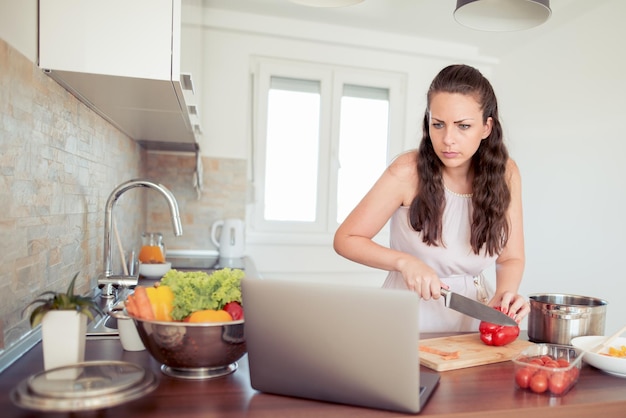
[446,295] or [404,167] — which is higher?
[404,167]

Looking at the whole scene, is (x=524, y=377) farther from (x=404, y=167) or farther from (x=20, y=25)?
(x=20, y=25)

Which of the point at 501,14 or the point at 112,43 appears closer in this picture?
the point at 112,43

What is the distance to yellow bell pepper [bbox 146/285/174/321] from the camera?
3.04 feet

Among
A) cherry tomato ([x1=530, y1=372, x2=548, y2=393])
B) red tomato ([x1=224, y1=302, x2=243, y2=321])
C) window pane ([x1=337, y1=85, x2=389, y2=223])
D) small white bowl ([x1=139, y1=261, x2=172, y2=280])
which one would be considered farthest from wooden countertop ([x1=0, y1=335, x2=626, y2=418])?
window pane ([x1=337, y1=85, x2=389, y2=223])

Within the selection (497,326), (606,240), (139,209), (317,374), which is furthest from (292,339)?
(606,240)

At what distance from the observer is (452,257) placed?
1.75m

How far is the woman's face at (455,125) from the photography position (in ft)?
5.00

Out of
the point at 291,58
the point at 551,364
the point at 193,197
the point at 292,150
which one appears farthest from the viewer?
the point at 292,150

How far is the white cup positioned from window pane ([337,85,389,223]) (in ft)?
8.79

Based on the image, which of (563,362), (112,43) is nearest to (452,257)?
(563,362)

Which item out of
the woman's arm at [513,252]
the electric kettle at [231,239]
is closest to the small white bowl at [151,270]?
the electric kettle at [231,239]

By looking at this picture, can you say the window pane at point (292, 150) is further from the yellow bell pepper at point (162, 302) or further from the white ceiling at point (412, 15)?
the yellow bell pepper at point (162, 302)

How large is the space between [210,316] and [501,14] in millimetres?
1531

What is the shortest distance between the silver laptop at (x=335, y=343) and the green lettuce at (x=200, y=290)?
10cm
